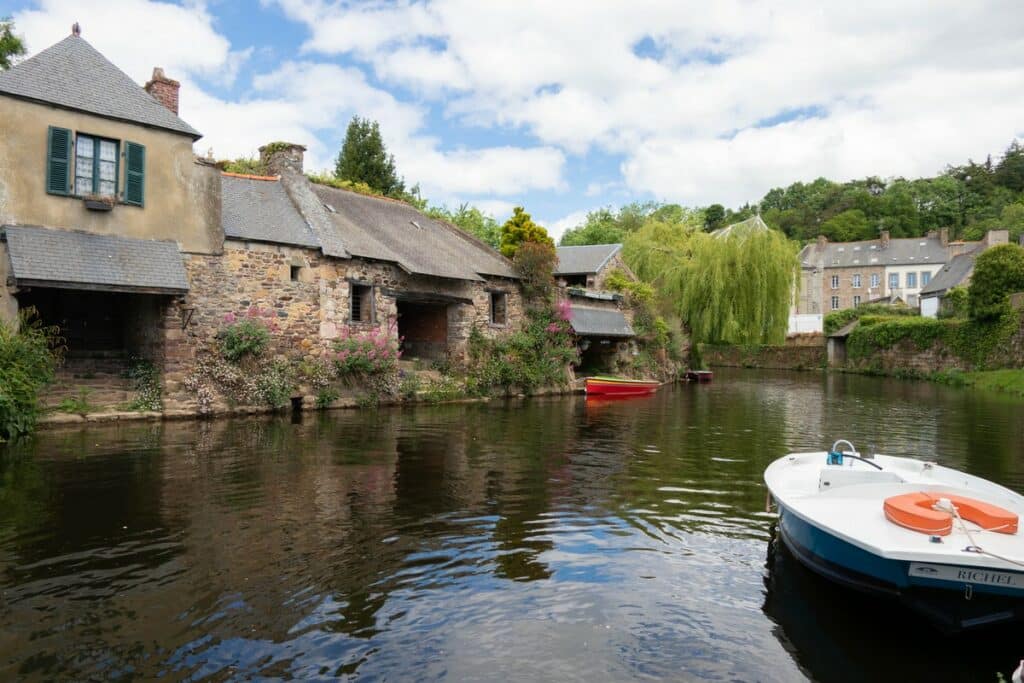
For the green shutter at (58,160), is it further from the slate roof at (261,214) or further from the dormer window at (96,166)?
the slate roof at (261,214)

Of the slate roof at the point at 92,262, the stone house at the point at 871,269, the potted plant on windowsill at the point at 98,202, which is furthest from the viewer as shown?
the stone house at the point at 871,269

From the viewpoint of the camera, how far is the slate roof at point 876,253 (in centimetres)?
5734

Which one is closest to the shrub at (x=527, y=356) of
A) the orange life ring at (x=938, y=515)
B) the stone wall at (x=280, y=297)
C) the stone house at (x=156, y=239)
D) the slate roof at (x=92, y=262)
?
the stone wall at (x=280, y=297)

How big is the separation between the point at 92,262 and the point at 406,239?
9.64 metres

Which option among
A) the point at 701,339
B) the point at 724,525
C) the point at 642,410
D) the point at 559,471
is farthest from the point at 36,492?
Answer: the point at 701,339

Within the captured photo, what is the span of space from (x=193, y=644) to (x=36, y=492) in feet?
17.0

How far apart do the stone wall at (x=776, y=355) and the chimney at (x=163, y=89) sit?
34.9 meters

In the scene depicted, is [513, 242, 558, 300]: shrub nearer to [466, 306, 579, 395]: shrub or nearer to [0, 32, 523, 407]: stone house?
[466, 306, 579, 395]: shrub

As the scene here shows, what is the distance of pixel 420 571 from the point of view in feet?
20.0

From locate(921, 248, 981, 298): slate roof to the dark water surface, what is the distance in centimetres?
3653

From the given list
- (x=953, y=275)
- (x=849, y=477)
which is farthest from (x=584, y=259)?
(x=953, y=275)

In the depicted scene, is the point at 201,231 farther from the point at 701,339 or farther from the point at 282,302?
the point at 701,339

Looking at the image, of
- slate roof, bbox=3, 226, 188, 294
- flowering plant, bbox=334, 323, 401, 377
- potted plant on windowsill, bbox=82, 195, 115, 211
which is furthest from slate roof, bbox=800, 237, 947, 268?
potted plant on windowsill, bbox=82, 195, 115, 211

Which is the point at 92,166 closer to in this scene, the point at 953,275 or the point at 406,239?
the point at 406,239
